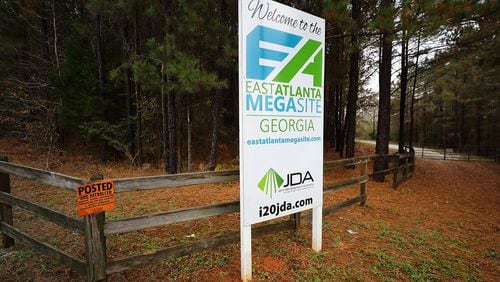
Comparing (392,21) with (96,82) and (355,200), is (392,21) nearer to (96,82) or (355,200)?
(355,200)

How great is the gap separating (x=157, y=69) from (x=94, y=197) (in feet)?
27.1

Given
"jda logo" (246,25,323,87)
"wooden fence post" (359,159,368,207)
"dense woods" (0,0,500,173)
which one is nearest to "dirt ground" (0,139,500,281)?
"wooden fence post" (359,159,368,207)

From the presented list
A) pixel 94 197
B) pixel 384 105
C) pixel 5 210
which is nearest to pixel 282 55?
pixel 94 197

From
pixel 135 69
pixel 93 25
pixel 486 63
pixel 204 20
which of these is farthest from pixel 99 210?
pixel 486 63

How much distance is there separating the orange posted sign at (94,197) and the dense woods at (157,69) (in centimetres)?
537

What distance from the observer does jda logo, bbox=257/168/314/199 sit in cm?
302

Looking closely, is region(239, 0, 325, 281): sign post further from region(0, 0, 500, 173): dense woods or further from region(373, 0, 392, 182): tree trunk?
region(373, 0, 392, 182): tree trunk

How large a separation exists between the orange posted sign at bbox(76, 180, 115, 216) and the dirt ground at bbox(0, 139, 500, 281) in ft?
2.74

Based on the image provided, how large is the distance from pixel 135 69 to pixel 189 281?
25.2ft

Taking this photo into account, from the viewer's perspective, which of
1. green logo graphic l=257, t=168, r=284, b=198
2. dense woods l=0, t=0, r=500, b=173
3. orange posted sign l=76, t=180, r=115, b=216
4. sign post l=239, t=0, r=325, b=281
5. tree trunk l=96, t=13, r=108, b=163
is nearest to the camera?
orange posted sign l=76, t=180, r=115, b=216

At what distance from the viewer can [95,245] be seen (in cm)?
234

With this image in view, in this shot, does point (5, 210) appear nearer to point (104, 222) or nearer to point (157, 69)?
point (104, 222)

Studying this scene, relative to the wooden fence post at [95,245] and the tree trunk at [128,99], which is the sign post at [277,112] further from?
the tree trunk at [128,99]

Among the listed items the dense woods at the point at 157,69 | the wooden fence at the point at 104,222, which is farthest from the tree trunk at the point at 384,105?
the wooden fence at the point at 104,222
